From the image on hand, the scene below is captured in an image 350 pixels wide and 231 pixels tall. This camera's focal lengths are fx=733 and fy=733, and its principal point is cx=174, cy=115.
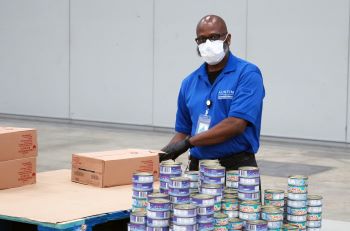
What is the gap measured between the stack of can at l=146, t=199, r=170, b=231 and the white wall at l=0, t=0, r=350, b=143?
7.80 metres

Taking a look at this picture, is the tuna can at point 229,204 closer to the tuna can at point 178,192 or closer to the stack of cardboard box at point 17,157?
the tuna can at point 178,192

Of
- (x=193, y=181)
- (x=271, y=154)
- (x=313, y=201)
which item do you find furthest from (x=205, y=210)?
(x=271, y=154)

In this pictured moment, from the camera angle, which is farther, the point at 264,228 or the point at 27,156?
the point at 27,156

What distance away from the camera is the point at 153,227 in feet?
9.92

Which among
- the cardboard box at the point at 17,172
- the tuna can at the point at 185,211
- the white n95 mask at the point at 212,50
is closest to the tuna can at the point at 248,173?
the tuna can at the point at 185,211

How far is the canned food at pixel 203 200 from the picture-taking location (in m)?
3.06

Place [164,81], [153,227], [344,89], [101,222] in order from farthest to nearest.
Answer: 1. [164,81]
2. [344,89]
3. [101,222]
4. [153,227]

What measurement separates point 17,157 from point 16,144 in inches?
3.0

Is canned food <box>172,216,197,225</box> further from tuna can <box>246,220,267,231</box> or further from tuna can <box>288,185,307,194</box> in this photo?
tuna can <box>288,185,307,194</box>

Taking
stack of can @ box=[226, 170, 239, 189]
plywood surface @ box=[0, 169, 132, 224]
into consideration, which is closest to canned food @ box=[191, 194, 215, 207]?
stack of can @ box=[226, 170, 239, 189]

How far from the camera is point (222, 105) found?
Answer: 4168 mm

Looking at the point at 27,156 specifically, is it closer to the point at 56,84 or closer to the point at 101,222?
the point at 101,222

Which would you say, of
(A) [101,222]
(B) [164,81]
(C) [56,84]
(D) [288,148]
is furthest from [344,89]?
(A) [101,222]

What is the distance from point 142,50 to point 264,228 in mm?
9393
